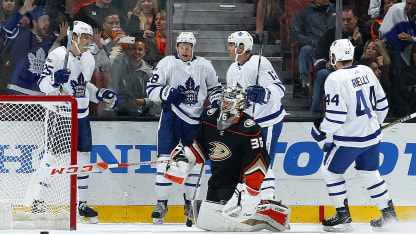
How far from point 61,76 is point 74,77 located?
0.91 feet

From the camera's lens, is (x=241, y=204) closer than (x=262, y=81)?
Yes

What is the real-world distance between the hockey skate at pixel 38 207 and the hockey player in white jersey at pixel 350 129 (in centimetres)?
188

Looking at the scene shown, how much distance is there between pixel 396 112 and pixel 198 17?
5.50ft

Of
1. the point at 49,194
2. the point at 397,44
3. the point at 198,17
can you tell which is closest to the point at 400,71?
the point at 397,44

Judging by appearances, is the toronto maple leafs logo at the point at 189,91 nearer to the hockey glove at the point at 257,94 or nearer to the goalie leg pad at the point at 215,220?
the hockey glove at the point at 257,94

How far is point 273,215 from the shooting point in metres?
5.19

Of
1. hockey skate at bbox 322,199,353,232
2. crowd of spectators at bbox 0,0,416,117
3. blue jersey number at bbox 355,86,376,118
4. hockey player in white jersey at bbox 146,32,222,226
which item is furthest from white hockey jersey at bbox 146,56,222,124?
hockey skate at bbox 322,199,353,232

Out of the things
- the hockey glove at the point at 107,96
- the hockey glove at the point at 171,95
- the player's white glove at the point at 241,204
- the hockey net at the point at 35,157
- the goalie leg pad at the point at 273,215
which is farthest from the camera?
the hockey glove at the point at 107,96

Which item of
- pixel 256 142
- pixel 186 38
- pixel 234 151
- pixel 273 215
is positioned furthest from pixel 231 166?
pixel 186 38

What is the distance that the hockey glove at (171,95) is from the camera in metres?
5.85

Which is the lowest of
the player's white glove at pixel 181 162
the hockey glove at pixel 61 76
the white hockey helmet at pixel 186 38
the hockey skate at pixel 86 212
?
the hockey skate at pixel 86 212

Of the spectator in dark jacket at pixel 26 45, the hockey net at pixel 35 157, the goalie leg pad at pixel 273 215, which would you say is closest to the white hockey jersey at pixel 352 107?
the goalie leg pad at pixel 273 215

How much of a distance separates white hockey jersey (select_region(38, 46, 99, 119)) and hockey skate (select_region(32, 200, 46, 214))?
0.77m

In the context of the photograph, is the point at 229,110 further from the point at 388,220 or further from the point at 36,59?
the point at 36,59
